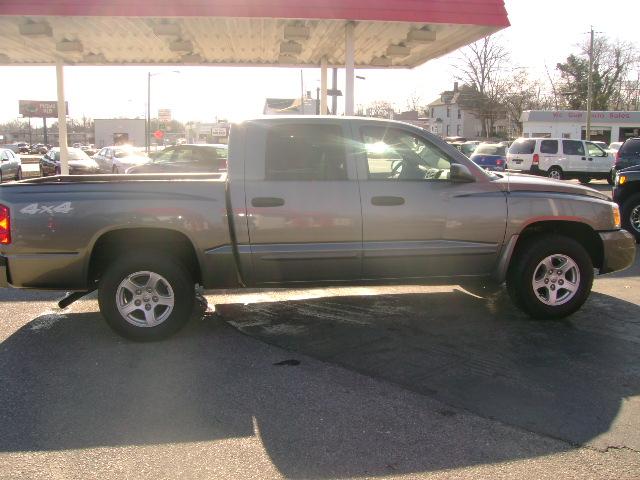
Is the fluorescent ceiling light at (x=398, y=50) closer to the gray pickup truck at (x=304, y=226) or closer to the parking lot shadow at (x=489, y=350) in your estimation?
the parking lot shadow at (x=489, y=350)

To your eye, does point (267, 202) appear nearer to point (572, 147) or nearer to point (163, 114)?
point (572, 147)

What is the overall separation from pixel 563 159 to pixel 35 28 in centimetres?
1978

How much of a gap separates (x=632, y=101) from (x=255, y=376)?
8636 cm

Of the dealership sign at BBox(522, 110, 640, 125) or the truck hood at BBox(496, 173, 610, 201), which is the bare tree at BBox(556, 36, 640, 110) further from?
the truck hood at BBox(496, 173, 610, 201)

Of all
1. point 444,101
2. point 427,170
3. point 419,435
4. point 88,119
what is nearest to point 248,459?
point 419,435

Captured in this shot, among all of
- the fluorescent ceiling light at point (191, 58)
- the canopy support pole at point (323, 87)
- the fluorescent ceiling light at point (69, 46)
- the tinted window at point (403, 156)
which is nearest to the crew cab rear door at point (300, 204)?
the tinted window at point (403, 156)

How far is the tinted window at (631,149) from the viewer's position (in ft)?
50.8

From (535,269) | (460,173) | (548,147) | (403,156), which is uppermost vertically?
(548,147)

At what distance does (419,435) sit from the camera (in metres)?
3.53

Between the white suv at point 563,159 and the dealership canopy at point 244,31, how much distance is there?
38.7ft

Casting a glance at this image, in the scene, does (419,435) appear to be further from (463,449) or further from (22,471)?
(22,471)

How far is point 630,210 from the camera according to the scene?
10234 millimetres

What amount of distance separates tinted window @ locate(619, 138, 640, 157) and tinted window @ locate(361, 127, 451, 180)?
12.4 metres

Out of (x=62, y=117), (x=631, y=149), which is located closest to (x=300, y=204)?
(x=62, y=117)
